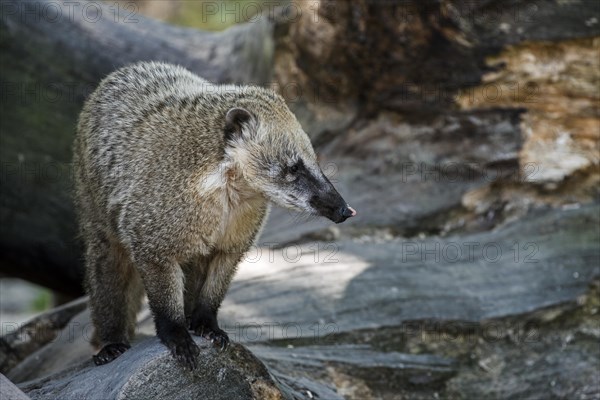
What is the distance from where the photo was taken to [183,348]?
4547 mm

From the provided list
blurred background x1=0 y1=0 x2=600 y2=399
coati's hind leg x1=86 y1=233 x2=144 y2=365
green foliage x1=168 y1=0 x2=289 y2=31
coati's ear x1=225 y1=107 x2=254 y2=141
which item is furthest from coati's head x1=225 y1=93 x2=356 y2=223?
green foliage x1=168 y1=0 x2=289 y2=31

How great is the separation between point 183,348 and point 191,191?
904 mm

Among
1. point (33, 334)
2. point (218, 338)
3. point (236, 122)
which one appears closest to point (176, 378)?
point (218, 338)

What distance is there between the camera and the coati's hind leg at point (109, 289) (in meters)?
5.58

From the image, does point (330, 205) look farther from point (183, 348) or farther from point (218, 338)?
point (183, 348)

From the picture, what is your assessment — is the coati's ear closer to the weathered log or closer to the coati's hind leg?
the coati's hind leg

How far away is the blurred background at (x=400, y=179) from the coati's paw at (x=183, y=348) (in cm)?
114

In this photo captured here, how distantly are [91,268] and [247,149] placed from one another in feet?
4.83

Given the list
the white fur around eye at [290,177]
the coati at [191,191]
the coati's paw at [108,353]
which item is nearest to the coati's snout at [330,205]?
the coati at [191,191]

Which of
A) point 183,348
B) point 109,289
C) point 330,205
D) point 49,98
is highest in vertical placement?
point 49,98

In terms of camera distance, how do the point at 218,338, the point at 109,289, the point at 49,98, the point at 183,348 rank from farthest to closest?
the point at 49,98, the point at 109,289, the point at 218,338, the point at 183,348

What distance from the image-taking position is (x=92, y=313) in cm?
573

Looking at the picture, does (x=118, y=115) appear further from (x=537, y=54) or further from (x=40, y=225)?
(x=537, y=54)

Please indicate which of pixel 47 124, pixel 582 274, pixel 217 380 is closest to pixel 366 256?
pixel 582 274
